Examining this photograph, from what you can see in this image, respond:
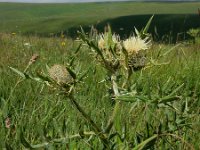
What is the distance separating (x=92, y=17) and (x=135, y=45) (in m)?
106

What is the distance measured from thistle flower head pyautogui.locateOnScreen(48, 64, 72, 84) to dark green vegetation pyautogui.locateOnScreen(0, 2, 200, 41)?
54.3m

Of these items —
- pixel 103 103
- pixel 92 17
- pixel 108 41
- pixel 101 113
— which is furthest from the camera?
pixel 92 17

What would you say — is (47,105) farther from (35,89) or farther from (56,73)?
(56,73)

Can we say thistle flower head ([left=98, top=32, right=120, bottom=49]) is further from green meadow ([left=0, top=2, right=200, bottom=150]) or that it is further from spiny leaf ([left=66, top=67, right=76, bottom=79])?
spiny leaf ([left=66, top=67, right=76, bottom=79])

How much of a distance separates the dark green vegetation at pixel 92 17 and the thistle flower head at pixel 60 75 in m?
54.3

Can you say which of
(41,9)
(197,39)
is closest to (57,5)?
(41,9)

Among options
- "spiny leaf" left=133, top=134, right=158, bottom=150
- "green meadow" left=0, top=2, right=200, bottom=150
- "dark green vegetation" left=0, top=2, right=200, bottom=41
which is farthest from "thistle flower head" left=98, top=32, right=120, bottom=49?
"dark green vegetation" left=0, top=2, right=200, bottom=41

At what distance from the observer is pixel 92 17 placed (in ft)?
349

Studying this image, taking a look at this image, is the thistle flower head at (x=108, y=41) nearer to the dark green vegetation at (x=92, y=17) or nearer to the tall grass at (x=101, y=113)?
the tall grass at (x=101, y=113)

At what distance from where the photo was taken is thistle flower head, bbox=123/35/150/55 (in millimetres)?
1604

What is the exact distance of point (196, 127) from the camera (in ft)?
8.75

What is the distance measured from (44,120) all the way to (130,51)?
140 cm

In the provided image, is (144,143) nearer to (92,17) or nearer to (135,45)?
(135,45)

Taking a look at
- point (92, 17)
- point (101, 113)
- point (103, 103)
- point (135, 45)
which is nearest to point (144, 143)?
point (135, 45)
